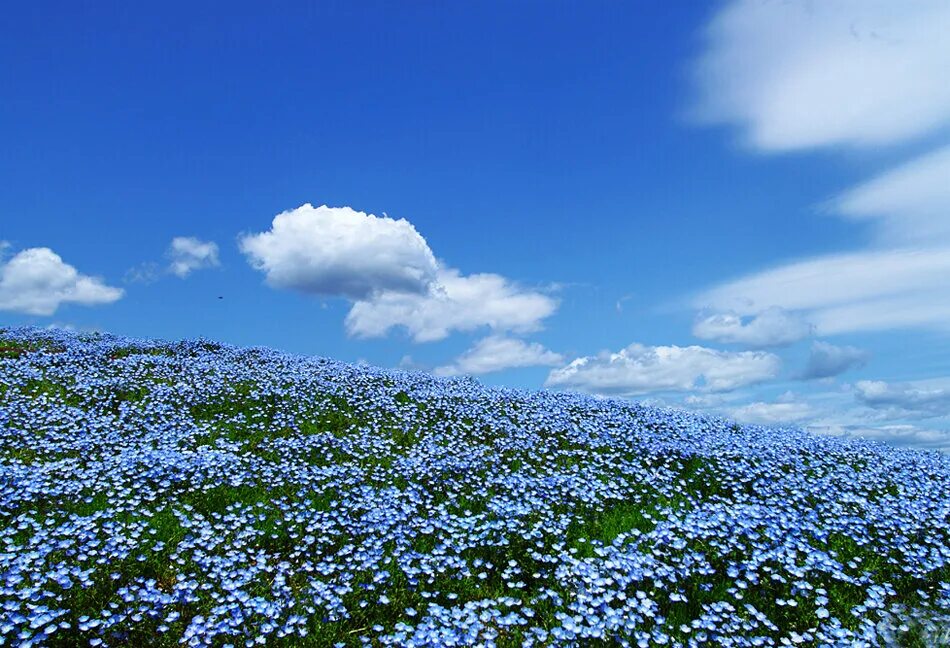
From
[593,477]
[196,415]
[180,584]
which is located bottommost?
[180,584]

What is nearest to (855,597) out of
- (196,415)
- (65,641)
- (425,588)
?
(425,588)

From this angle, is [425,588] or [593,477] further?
[593,477]

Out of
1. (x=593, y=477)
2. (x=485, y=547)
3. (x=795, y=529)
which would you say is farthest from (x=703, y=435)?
(x=485, y=547)

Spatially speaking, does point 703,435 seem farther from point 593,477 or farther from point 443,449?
point 443,449

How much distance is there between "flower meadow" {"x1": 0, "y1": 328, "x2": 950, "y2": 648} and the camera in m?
6.76

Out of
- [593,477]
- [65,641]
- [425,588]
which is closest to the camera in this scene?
[65,641]

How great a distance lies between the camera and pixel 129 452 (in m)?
11.4

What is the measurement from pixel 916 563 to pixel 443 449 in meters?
7.51

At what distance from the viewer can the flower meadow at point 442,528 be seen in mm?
6758

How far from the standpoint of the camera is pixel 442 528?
8.80 m

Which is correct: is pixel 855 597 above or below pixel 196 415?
below

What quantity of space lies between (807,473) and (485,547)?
24.2 ft

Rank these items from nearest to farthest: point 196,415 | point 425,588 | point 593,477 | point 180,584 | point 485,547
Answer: point 180,584
point 425,588
point 485,547
point 593,477
point 196,415

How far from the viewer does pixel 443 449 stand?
40.1ft
